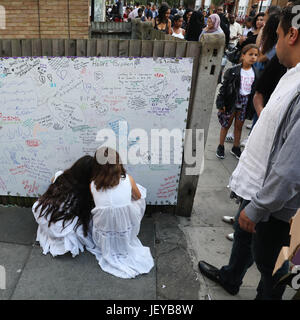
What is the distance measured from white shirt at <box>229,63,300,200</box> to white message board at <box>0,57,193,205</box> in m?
1.05

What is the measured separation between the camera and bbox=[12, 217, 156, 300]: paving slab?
8.01ft

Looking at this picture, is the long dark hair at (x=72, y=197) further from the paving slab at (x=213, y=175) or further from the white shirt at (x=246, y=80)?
the white shirt at (x=246, y=80)

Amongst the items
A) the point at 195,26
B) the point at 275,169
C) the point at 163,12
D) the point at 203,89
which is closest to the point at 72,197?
the point at 203,89

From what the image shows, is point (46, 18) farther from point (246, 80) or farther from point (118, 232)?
point (118, 232)

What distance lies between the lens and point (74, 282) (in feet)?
8.38

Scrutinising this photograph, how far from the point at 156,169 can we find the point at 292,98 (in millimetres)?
1811

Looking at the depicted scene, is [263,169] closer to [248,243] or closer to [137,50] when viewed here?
[248,243]

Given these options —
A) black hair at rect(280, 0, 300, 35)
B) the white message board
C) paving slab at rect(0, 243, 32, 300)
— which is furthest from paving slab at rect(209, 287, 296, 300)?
black hair at rect(280, 0, 300, 35)

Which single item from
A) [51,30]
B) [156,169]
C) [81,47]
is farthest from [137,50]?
[51,30]

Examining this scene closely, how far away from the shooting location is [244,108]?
14.9ft

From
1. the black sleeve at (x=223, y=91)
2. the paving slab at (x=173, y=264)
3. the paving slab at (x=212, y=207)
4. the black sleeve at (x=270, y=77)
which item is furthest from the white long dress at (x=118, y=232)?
the black sleeve at (x=223, y=91)

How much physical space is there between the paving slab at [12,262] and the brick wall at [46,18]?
4.57 metres

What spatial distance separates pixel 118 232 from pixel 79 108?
4.20 feet

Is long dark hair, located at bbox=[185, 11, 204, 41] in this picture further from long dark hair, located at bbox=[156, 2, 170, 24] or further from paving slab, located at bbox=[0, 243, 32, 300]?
paving slab, located at bbox=[0, 243, 32, 300]
